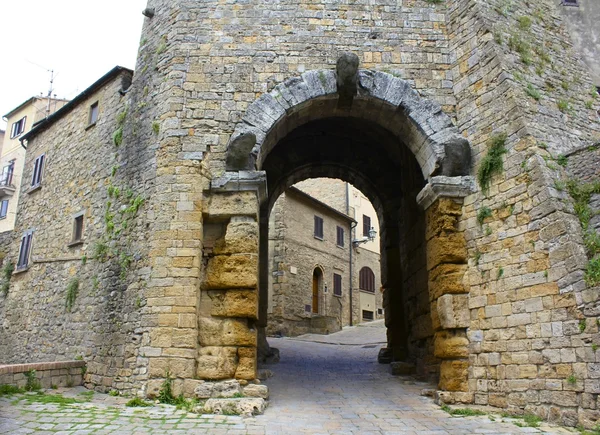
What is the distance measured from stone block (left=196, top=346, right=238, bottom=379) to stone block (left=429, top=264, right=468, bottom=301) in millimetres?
3073

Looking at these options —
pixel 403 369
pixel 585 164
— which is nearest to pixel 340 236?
pixel 403 369

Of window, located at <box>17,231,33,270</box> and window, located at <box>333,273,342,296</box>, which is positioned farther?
window, located at <box>333,273,342,296</box>

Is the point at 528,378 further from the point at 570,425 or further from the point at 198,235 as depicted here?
the point at 198,235

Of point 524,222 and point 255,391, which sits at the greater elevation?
point 524,222

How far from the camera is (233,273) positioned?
7508 millimetres

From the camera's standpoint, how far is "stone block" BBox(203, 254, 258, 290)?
748 centimetres

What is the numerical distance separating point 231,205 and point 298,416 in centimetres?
309

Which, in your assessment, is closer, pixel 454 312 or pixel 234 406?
pixel 234 406

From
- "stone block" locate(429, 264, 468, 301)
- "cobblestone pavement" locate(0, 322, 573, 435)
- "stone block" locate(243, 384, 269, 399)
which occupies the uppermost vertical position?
"stone block" locate(429, 264, 468, 301)

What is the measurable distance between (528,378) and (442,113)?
4108 millimetres

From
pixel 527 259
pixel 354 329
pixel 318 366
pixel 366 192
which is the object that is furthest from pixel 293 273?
pixel 527 259

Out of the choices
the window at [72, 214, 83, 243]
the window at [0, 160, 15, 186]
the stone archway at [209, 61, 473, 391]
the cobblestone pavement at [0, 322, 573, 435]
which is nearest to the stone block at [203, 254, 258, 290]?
the stone archway at [209, 61, 473, 391]

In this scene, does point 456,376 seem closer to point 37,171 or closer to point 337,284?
point 37,171

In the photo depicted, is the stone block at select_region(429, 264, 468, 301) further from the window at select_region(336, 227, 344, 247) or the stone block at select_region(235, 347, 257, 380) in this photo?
the window at select_region(336, 227, 344, 247)
